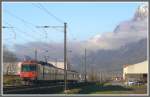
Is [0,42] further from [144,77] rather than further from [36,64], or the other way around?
[144,77]

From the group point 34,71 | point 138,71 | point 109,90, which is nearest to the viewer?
point 109,90

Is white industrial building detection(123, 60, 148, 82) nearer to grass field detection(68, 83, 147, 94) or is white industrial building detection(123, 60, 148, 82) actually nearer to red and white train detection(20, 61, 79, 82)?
red and white train detection(20, 61, 79, 82)

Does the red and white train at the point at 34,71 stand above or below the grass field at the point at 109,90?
above

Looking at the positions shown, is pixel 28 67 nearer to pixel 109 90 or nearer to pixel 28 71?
pixel 28 71

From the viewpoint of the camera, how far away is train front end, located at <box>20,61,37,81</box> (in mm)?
57656

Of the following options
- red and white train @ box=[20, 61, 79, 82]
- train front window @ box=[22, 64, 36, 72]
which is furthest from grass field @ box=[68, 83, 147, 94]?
train front window @ box=[22, 64, 36, 72]

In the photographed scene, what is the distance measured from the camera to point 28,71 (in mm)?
58469

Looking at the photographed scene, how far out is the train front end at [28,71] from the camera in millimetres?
57656

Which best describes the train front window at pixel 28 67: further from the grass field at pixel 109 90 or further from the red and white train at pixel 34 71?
the grass field at pixel 109 90

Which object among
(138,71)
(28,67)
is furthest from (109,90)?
(138,71)

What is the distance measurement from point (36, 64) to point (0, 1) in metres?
35.3

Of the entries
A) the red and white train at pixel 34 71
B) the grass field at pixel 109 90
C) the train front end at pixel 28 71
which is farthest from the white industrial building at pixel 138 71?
the train front end at pixel 28 71

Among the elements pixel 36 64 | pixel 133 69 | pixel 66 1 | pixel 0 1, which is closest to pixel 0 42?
pixel 0 1

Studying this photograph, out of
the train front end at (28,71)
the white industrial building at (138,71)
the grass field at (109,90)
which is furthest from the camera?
the white industrial building at (138,71)
